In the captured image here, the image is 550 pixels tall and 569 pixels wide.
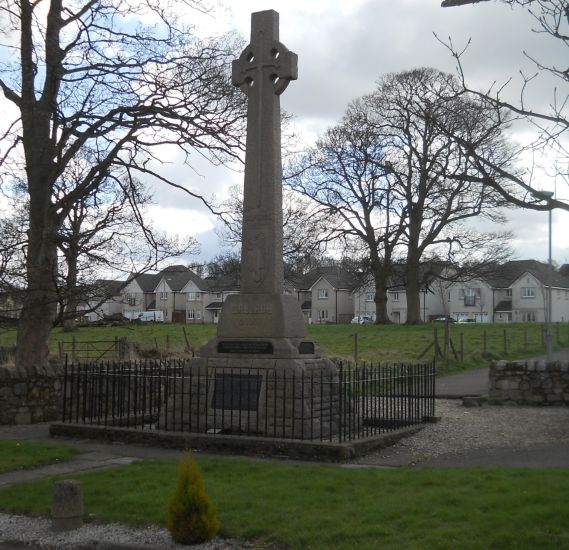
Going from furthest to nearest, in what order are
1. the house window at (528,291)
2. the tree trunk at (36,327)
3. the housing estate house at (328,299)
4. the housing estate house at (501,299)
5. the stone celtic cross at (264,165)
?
the housing estate house at (328,299), the house window at (528,291), the housing estate house at (501,299), the tree trunk at (36,327), the stone celtic cross at (264,165)

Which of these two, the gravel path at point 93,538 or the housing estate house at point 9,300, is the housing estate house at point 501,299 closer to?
the housing estate house at point 9,300

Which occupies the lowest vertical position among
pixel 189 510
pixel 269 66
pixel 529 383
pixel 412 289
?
pixel 189 510

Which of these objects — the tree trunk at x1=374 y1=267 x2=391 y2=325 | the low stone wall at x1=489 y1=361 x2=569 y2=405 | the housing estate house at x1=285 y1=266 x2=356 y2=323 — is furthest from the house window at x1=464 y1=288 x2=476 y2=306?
the low stone wall at x1=489 y1=361 x2=569 y2=405

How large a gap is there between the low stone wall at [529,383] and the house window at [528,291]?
6481 centimetres

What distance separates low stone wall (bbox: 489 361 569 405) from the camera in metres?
16.3

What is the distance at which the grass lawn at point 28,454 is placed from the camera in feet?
31.6

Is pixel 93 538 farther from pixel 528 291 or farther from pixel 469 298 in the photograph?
pixel 469 298

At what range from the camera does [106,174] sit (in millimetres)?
16078

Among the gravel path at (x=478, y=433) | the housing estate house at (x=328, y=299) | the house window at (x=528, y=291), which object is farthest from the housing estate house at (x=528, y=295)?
the gravel path at (x=478, y=433)

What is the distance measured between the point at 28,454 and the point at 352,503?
5.29 meters

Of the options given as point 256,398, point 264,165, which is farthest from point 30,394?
point 264,165

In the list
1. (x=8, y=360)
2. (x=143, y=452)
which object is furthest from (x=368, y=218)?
(x=143, y=452)

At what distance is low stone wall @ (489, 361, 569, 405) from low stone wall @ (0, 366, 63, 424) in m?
9.42

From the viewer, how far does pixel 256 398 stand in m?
11.4
